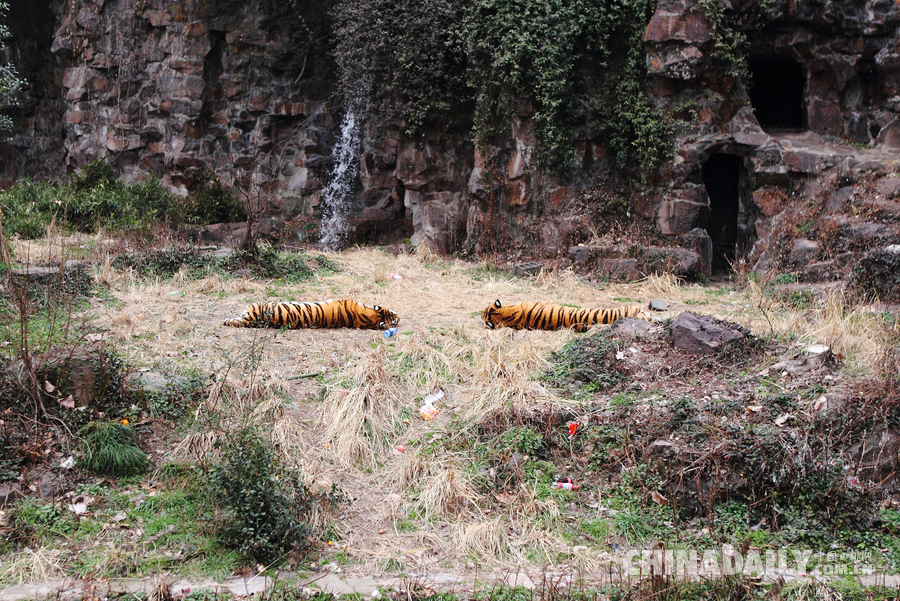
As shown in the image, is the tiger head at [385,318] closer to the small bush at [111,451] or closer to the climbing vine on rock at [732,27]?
the small bush at [111,451]

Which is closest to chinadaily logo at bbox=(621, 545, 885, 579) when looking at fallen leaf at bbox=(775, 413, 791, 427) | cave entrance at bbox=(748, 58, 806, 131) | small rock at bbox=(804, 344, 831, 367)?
fallen leaf at bbox=(775, 413, 791, 427)

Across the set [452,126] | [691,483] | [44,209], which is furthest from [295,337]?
[44,209]

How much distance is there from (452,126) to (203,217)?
5064 mm

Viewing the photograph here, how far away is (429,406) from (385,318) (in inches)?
72.5

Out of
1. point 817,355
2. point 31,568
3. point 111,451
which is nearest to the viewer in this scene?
point 31,568

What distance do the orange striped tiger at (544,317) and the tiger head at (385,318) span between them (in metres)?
0.97

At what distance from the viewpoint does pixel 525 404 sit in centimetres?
558

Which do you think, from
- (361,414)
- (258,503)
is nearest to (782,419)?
(361,414)

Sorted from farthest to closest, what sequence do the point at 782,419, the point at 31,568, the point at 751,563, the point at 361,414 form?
1. the point at 361,414
2. the point at 782,419
3. the point at 751,563
4. the point at 31,568

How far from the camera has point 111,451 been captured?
15.9 ft

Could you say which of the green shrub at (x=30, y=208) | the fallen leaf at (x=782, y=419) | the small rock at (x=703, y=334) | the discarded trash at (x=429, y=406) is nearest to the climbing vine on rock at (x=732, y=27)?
the small rock at (x=703, y=334)

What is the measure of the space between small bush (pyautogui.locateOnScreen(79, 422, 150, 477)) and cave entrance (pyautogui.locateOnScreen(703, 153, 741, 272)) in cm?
974

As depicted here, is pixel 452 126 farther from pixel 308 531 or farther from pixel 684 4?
pixel 308 531

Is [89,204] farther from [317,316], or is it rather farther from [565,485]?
[565,485]
